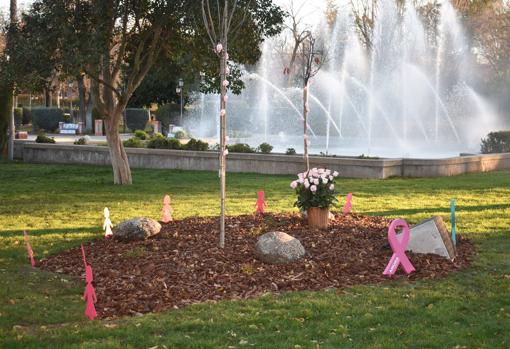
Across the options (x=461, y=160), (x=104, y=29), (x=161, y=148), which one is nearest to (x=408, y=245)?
(x=104, y=29)

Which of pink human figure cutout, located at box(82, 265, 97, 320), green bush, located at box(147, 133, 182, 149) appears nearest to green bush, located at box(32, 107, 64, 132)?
green bush, located at box(147, 133, 182, 149)

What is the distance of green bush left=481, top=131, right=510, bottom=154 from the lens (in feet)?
77.1

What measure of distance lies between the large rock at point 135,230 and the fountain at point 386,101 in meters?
16.2

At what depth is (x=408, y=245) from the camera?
8.23 metres

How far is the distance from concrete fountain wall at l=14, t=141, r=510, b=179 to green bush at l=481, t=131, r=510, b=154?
260 centimetres

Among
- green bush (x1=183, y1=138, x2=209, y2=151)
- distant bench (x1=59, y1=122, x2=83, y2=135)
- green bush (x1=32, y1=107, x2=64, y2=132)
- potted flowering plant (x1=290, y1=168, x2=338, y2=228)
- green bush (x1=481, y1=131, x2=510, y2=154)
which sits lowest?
potted flowering plant (x1=290, y1=168, x2=338, y2=228)

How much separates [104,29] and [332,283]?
30.1 ft

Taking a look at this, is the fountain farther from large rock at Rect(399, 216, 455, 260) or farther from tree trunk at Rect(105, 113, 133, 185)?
large rock at Rect(399, 216, 455, 260)

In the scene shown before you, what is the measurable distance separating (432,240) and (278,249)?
193 cm

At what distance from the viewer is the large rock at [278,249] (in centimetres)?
762

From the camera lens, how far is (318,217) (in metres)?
9.47

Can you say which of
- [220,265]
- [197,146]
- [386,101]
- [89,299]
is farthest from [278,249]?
[386,101]

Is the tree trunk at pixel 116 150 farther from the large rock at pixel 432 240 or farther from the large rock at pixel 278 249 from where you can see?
the large rock at pixel 432 240

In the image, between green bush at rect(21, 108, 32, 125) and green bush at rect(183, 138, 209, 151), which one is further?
green bush at rect(21, 108, 32, 125)
